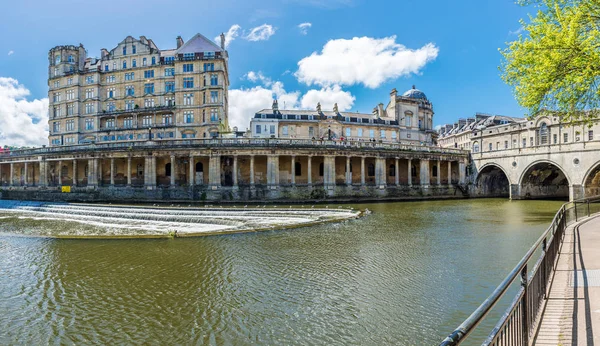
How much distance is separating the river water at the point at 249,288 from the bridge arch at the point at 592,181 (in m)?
27.4

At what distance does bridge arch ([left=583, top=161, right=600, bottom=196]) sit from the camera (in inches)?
1408

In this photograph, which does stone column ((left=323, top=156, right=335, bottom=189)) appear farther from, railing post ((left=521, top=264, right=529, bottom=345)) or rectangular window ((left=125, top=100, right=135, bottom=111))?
rectangular window ((left=125, top=100, right=135, bottom=111))

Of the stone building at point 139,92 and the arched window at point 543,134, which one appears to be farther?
the stone building at point 139,92

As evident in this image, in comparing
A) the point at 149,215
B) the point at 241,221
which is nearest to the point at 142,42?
the point at 149,215

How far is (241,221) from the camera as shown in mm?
22953

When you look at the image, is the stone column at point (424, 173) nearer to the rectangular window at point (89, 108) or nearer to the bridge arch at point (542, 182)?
the bridge arch at point (542, 182)

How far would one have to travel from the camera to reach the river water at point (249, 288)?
7.27 m

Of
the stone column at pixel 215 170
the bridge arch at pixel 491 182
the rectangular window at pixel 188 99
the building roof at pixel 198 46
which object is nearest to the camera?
the stone column at pixel 215 170

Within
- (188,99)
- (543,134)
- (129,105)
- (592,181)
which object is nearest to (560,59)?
(592,181)

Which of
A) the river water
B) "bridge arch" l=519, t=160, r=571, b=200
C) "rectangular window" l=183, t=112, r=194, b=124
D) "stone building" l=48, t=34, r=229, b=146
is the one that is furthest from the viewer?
"rectangular window" l=183, t=112, r=194, b=124

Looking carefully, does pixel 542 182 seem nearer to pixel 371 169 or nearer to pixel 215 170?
pixel 371 169

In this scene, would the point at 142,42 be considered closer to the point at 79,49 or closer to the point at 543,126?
the point at 79,49

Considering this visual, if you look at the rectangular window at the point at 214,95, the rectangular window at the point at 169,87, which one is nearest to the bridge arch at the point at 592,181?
the rectangular window at the point at 214,95

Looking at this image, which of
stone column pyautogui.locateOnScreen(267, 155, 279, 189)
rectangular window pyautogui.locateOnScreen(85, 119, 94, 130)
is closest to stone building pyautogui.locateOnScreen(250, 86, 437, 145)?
stone column pyautogui.locateOnScreen(267, 155, 279, 189)
